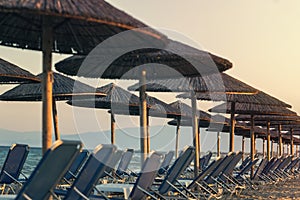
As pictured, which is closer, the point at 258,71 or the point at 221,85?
the point at 221,85

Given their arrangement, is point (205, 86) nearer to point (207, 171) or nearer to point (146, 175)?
point (207, 171)

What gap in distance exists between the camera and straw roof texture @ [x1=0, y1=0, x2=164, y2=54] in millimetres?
4109

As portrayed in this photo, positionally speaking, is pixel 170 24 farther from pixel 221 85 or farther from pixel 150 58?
pixel 150 58

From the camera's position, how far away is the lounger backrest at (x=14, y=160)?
6626mm

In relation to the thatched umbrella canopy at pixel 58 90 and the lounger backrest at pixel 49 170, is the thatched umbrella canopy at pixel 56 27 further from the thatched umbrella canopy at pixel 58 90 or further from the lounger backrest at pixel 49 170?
the thatched umbrella canopy at pixel 58 90

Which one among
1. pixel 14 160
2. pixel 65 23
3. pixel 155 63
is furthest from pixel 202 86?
pixel 65 23

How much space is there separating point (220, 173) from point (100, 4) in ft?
16.3

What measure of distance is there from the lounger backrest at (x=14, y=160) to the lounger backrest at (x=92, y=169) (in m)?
2.24

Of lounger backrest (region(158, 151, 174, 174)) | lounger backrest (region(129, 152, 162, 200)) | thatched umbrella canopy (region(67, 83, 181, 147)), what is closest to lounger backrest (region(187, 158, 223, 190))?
lounger backrest (region(158, 151, 174, 174))

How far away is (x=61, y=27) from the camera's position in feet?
17.5

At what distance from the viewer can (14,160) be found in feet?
22.0

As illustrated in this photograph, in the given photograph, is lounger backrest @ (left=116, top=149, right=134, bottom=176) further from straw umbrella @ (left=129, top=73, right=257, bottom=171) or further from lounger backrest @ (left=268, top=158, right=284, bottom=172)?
lounger backrest @ (left=268, top=158, right=284, bottom=172)

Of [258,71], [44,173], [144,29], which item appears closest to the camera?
[44,173]

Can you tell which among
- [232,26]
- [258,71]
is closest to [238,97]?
[232,26]
